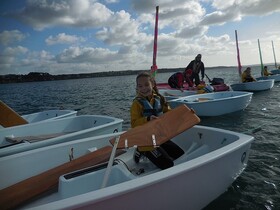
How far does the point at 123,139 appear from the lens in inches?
141

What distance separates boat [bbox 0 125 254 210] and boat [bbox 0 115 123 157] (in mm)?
944

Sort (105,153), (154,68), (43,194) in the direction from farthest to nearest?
(154,68)
(105,153)
(43,194)

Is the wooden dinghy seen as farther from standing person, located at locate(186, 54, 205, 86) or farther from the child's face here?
standing person, located at locate(186, 54, 205, 86)

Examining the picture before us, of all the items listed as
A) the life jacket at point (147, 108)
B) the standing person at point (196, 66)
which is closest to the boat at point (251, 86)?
the standing person at point (196, 66)

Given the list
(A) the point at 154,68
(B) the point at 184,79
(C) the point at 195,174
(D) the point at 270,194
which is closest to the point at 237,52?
(B) the point at 184,79

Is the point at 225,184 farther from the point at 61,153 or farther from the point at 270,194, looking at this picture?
the point at 61,153

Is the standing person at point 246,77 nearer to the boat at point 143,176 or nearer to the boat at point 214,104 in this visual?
the boat at point 214,104

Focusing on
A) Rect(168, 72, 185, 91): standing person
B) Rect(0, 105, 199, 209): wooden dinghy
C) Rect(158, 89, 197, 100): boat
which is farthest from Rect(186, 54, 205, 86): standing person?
Rect(0, 105, 199, 209): wooden dinghy

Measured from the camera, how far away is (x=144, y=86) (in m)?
4.20

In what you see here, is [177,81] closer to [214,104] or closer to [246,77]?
[214,104]

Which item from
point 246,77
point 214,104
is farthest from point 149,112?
point 246,77

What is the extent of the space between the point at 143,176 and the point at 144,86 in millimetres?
1511

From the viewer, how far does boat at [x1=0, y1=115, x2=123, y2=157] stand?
18.0 feet

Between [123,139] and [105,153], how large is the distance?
2.83 ft
